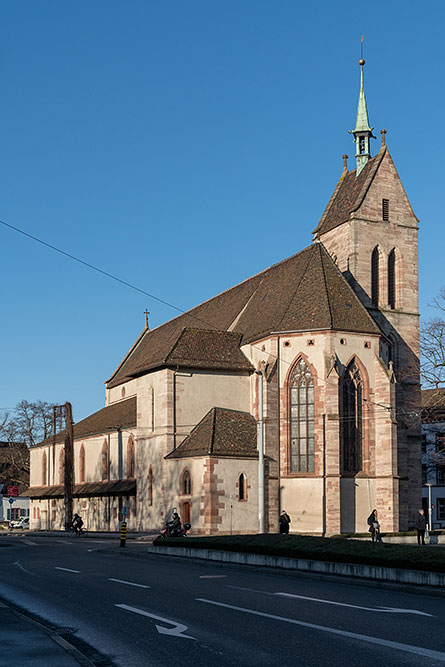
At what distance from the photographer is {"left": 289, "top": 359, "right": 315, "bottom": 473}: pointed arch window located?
4616 centimetres

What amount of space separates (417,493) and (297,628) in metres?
43.0

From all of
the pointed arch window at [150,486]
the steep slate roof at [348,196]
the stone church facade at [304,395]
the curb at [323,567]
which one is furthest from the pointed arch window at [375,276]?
the curb at [323,567]

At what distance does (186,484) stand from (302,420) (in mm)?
7631

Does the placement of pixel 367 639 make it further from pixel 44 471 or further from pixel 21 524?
pixel 21 524

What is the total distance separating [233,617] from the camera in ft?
39.9

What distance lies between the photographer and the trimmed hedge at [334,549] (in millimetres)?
18094

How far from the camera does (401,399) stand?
175 feet

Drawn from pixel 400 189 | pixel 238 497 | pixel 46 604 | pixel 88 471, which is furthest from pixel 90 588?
pixel 88 471

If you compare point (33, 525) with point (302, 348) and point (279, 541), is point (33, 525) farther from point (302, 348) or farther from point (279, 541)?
point (279, 541)

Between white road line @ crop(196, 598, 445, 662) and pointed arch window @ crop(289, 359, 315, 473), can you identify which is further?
pointed arch window @ crop(289, 359, 315, 473)

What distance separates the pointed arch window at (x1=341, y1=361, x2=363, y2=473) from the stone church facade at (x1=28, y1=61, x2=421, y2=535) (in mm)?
63

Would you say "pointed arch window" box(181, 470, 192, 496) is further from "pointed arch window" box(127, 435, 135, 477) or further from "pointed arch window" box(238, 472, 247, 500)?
"pointed arch window" box(127, 435, 135, 477)

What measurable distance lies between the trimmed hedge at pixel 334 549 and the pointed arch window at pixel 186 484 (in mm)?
17689

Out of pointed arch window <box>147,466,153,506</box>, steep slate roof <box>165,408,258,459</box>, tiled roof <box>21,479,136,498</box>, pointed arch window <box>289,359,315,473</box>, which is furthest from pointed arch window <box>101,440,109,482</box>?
pointed arch window <box>289,359,315,473</box>
